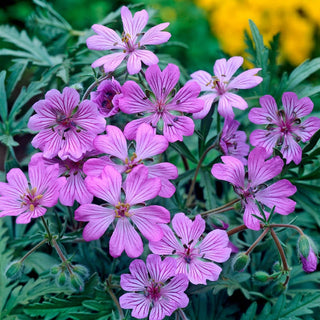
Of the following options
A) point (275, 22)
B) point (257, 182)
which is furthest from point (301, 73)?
point (275, 22)

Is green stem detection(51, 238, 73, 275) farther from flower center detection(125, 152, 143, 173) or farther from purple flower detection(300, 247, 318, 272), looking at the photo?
purple flower detection(300, 247, 318, 272)

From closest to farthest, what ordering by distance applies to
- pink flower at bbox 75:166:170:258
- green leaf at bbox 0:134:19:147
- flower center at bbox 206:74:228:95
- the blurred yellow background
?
pink flower at bbox 75:166:170:258 → flower center at bbox 206:74:228:95 → green leaf at bbox 0:134:19:147 → the blurred yellow background

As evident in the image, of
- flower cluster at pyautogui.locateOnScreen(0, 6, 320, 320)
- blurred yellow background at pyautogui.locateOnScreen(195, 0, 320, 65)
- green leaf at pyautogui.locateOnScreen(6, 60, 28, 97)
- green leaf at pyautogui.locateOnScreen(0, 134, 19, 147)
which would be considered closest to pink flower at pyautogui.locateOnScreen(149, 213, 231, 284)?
flower cluster at pyautogui.locateOnScreen(0, 6, 320, 320)

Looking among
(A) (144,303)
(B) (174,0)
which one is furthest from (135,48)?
(B) (174,0)

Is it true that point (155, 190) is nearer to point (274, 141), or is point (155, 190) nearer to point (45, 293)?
point (274, 141)

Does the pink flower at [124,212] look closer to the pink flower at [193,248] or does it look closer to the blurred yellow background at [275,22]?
the pink flower at [193,248]

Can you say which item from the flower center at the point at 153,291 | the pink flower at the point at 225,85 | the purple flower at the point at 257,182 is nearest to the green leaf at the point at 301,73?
the pink flower at the point at 225,85
